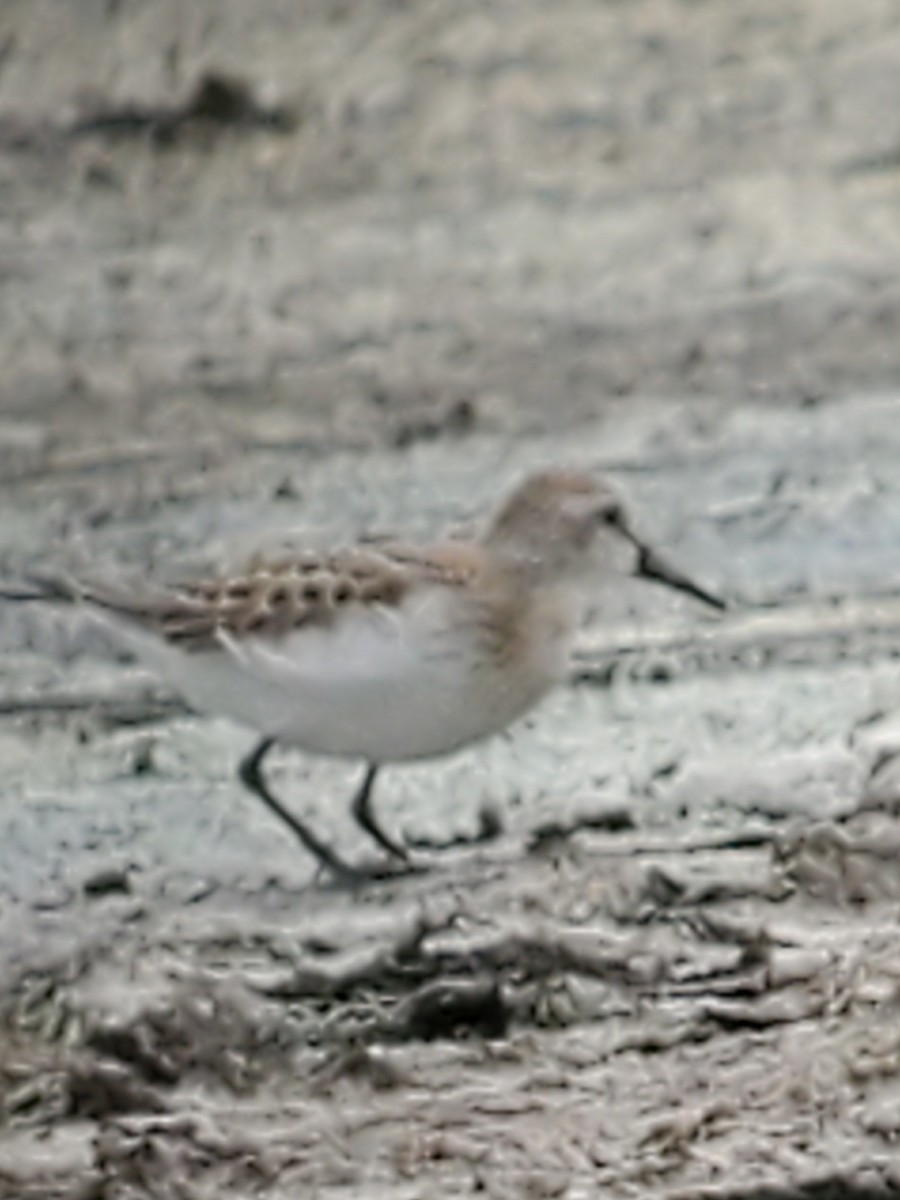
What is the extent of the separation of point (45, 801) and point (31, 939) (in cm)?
9

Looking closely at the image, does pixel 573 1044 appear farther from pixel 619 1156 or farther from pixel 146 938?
pixel 146 938

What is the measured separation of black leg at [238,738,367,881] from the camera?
34.0 inches

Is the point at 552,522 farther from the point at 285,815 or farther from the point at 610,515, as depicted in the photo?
the point at 285,815

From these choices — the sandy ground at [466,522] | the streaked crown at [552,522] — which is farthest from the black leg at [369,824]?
the streaked crown at [552,522]

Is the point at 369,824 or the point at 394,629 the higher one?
the point at 394,629

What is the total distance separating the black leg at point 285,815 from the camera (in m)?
0.86

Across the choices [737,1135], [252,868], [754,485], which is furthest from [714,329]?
[737,1135]

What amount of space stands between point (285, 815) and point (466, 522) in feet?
0.44


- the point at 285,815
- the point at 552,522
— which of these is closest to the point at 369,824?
the point at 285,815

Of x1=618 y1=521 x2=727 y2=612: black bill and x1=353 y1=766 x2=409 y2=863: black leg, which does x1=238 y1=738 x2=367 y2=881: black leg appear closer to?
x1=353 y1=766 x2=409 y2=863: black leg

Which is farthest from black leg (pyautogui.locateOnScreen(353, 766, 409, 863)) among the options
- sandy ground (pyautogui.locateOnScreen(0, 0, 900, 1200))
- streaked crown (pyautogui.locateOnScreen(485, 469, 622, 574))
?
streaked crown (pyautogui.locateOnScreen(485, 469, 622, 574))

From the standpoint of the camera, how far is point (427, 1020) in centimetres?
79

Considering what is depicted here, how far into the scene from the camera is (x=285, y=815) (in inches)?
34.4

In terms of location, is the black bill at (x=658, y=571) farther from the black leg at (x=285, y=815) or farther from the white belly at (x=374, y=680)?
the black leg at (x=285, y=815)
